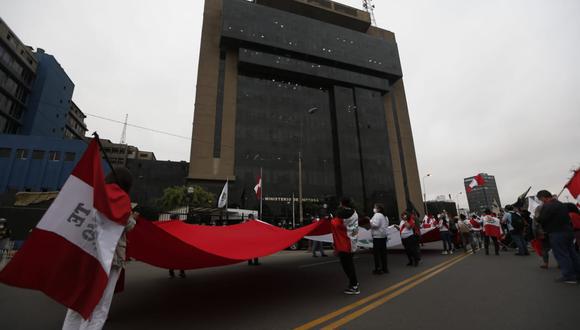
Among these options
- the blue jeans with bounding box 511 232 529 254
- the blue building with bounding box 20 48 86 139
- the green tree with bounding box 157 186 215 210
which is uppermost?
the blue building with bounding box 20 48 86 139

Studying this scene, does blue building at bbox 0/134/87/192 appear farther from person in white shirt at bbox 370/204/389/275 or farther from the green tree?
person in white shirt at bbox 370/204/389/275

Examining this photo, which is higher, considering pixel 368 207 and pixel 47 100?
pixel 47 100

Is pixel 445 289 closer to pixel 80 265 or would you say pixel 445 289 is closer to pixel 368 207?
pixel 80 265

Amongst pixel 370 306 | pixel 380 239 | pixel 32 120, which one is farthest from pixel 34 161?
pixel 370 306

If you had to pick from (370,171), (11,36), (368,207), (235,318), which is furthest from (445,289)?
(11,36)

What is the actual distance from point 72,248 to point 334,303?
12.2 feet

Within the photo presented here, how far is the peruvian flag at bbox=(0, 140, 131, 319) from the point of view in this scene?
8.25 ft

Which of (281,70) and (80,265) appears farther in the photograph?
(281,70)

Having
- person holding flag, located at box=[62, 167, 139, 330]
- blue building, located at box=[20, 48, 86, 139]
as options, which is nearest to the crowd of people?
person holding flag, located at box=[62, 167, 139, 330]

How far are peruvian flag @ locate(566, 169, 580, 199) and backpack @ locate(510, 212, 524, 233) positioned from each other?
2.61 meters

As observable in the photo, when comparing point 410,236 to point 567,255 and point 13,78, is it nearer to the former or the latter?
point 567,255

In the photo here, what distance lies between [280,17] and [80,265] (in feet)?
175

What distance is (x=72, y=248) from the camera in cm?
257

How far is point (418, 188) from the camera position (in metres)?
49.6
